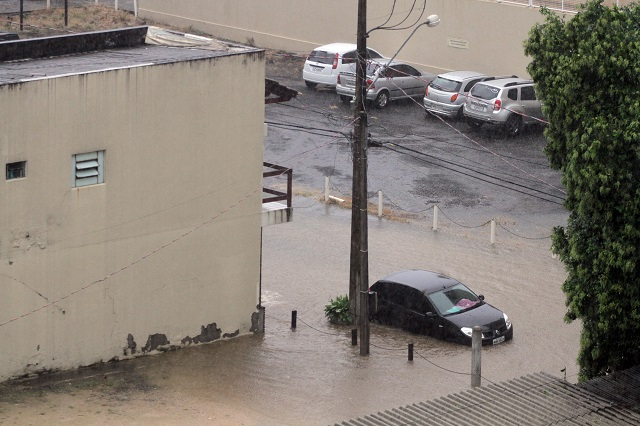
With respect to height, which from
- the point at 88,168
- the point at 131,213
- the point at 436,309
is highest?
the point at 88,168

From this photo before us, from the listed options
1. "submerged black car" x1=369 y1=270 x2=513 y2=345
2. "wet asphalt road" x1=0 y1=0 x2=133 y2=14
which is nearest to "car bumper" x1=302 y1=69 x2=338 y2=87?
"wet asphalt road" x1=0 y1=0 x2=133 y2=14

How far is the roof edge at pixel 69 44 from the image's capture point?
75.4ft

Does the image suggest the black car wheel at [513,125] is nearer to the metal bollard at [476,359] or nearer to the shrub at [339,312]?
the shrub at [339,312]

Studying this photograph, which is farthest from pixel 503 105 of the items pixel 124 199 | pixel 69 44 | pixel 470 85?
pixel 124 199

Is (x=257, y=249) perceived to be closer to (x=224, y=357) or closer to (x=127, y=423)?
(x=224, y=357)

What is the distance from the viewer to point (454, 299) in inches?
959

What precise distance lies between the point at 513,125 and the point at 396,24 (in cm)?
538

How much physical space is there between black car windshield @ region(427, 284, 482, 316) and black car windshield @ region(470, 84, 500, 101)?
13.6m

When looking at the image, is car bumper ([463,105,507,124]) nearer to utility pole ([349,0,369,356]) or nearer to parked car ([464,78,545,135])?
parked car ([464,78,545,135])

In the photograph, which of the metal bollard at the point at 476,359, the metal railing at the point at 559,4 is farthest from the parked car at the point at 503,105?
the metal bollard at the point at 476,359

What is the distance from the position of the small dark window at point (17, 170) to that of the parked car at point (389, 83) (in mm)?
20459

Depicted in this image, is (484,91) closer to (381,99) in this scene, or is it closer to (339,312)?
(381,99)

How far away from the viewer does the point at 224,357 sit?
74.4 feet

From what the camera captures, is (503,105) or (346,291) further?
(503,105)
